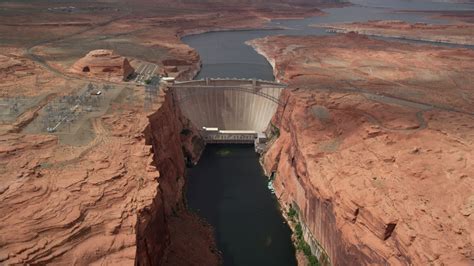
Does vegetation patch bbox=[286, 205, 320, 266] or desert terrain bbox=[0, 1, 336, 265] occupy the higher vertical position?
desert terrain bbox=[0, 1, 336, 265]

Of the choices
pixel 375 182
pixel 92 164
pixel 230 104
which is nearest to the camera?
pixel 92 164

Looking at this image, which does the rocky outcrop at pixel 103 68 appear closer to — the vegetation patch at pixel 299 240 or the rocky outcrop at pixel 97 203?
the rocky outcrop at pixel 97 203

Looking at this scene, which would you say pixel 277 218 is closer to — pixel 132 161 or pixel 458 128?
pixel 132 161

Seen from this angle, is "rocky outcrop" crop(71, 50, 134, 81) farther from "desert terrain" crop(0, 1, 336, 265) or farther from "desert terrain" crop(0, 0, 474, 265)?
"desert terrain" crop(0, 0, 474, 265)

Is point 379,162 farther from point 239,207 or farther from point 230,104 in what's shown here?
point 230,104

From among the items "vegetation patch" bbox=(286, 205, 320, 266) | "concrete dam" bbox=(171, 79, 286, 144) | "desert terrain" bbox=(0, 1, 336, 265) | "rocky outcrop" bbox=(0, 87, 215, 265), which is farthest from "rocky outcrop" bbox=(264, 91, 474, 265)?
"desert terrain" bbox=(0, 1, 336, 265)

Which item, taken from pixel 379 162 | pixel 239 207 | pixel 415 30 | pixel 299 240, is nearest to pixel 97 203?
pixel 239 207
